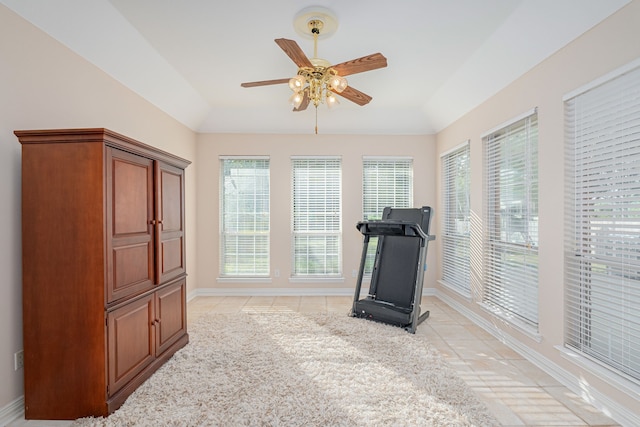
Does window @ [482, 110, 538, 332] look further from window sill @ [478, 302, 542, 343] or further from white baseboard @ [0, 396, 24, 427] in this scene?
white baseboard @ [0, 396, 24, 427]

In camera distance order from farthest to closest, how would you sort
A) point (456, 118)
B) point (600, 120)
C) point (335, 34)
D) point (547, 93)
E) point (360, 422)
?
point (456, 118), point (335, 34), point (547, 93), point (600, 120), point (360, 422)

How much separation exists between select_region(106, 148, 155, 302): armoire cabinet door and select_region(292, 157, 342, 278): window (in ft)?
9.77

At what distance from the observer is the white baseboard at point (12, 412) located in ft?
7.00

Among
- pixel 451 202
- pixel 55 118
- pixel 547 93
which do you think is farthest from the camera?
pixel 451 202

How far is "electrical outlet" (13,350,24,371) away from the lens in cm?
222

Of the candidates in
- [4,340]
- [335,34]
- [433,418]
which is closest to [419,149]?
[335,34]

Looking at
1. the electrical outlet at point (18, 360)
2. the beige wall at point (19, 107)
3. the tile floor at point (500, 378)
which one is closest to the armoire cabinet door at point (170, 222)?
the beige wall at point (19, 107)

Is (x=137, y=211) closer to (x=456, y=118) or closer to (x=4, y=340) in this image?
(x=4, y=340)

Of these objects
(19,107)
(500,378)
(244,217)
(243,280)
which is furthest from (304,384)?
(244,217)

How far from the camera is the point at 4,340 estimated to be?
2158 millimetres

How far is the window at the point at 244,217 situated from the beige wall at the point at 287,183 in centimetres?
12

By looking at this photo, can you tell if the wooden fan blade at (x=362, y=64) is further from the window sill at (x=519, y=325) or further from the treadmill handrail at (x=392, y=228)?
the window sill at (x=519, y=325)

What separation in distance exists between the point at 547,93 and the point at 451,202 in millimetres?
2376

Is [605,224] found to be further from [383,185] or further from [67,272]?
[67,272]
